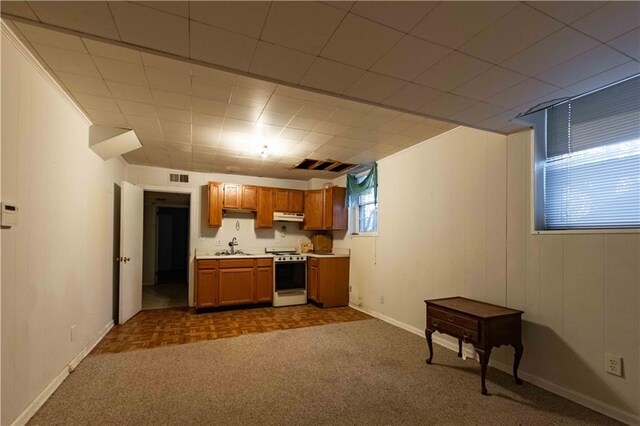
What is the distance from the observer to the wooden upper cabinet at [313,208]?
18.2 feet

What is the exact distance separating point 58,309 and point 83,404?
29.3 inches

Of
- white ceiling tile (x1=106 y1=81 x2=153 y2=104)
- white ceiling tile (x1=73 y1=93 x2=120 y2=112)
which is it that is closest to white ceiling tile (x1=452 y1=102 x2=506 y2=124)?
white ceiling tile (x1=106 y1=81 x2=153 y2=104)

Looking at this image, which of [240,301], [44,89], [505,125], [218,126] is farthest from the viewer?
[240,301]

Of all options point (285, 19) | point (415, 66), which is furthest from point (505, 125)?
point (285, 19)

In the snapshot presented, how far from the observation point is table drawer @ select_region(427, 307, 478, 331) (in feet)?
7.86

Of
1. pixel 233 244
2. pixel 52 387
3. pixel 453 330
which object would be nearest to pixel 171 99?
pixel 52 387

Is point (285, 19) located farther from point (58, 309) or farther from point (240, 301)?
point (240, 301)

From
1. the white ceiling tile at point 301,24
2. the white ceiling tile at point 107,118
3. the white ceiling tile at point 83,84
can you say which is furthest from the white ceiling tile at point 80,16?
the white ceiling tile at point 107,118

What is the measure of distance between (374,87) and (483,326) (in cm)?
195

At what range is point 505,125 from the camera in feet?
8.33

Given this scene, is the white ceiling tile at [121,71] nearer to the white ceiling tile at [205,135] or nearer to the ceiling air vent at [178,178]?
the white ceiling tile at [205,135]

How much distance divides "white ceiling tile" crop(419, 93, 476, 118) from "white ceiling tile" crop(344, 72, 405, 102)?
372 millimetres

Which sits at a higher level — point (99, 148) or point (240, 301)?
point (99, 148)

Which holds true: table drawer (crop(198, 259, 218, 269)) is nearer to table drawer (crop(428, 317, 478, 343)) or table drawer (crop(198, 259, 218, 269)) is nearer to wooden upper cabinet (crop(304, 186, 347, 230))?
wooden upper cabinet (crop(304, 186, 347, 230))
